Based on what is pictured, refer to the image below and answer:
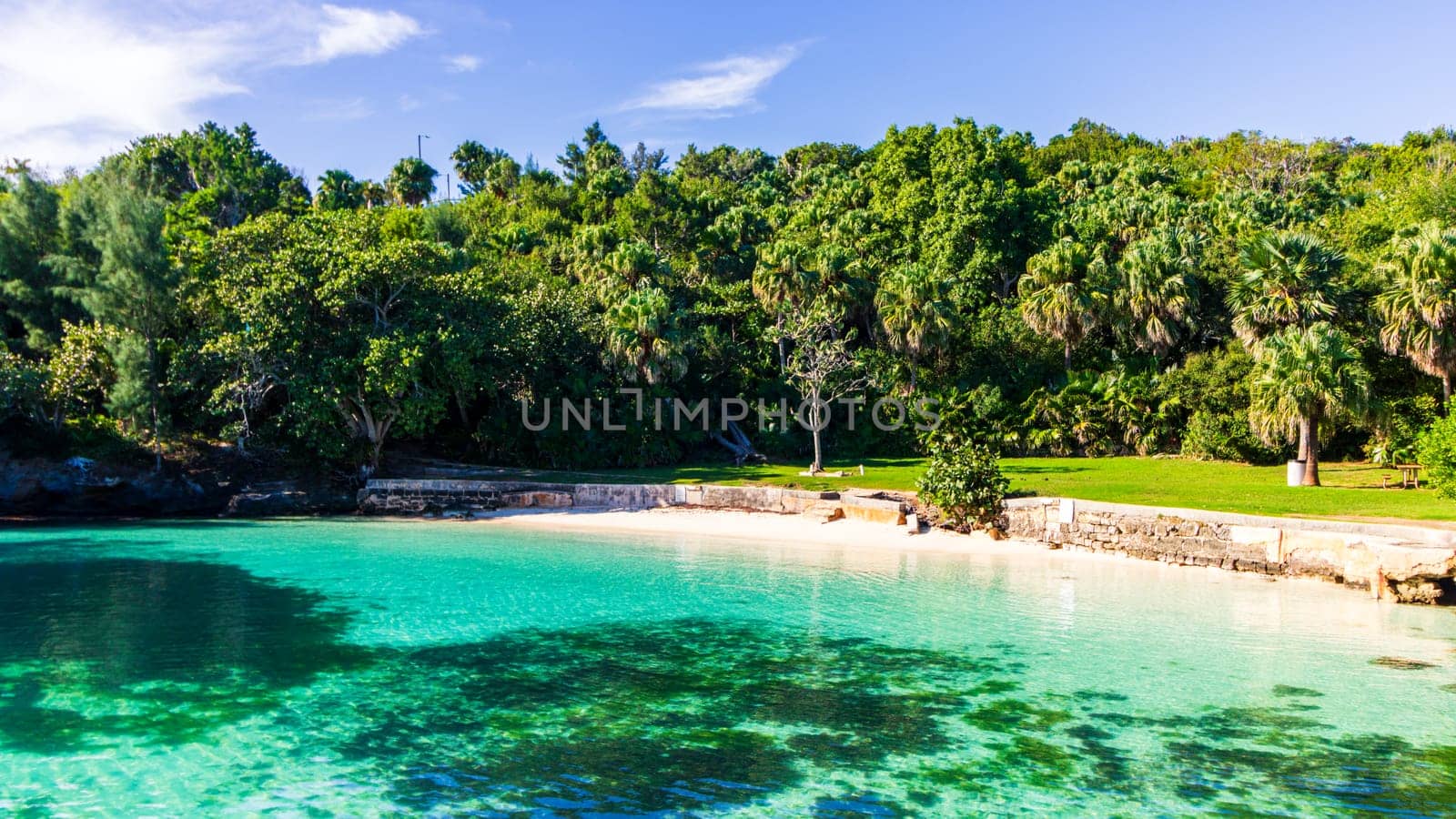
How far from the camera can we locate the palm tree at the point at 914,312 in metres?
37.5

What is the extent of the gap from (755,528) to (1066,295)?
718 inches

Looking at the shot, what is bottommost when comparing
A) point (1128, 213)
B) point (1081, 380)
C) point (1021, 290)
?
point (1081, 380)

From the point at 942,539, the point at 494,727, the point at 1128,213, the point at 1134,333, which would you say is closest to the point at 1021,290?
the point at 1134,333

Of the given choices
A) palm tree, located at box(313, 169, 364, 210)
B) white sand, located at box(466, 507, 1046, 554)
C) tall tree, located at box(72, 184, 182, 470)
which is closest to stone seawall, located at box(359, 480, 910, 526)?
white sand, located at box(466, 507, 1046, 554)

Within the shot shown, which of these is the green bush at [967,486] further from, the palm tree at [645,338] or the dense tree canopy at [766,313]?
the palm tree at [645,338]

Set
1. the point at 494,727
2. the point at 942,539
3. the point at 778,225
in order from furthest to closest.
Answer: the point at 778,225 → the point at 942,539 → the point at 494,727

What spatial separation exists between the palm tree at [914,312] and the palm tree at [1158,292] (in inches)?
280

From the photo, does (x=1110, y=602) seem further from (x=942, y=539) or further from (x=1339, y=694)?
(x=942, y=539)

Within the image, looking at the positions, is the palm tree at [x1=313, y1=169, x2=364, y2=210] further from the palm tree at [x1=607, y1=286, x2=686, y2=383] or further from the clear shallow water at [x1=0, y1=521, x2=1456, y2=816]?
the clear shallow water at [x1=0, y1=521, x2=1456, y2=816]

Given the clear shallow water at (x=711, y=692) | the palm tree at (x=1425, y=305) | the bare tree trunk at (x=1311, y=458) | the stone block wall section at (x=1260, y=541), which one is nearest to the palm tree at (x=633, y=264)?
the stone block wall section at (x=1260, y=541)

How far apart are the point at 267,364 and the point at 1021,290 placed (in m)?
30.2

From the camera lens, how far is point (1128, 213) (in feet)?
145

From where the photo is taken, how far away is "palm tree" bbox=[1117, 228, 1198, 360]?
118 feet

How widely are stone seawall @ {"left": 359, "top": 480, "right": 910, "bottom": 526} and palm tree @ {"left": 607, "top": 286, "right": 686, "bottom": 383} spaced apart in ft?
24.0
